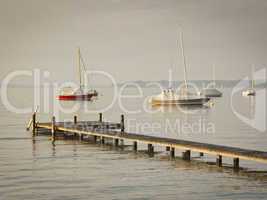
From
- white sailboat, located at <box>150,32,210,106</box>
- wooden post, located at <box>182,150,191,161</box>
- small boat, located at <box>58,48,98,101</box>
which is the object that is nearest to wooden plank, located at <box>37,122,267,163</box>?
wooden post, located at <box>182,150,191,161</box>

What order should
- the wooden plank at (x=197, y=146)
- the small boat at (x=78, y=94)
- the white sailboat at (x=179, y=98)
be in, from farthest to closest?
the small boat at (x=78, y=94), the white sailboat at (x=179, y=98), the wooden plank at (x=197, y=146)

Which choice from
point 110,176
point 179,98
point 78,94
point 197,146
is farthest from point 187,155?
point 78,94

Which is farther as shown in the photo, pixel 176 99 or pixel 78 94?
pixel 78 94

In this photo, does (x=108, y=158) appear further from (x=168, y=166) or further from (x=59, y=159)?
(x=168, y=166)

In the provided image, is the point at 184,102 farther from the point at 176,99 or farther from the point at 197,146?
the point at 197,146

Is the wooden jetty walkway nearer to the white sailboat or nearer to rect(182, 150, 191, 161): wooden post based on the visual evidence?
rect(182, 150, 191, 161): wooden post

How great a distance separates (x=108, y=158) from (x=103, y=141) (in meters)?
8.04

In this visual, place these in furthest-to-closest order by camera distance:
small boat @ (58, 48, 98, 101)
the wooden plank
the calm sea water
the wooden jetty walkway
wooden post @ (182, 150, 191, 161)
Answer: small boat @ (58, 48, 98, 101)
wooden post @ (182, 150, 191, 161)
the wooden jetty walkway
the wooden plank
the calm sea water

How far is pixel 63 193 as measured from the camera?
74.9 feet

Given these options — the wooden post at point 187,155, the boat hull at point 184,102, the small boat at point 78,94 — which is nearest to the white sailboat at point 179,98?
the boat hull at point 184,102

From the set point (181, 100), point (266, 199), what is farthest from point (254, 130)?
point (181, 100)

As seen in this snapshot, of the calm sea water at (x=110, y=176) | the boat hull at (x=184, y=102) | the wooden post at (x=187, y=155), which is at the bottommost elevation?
the calm sea water at (x=110, y=176)

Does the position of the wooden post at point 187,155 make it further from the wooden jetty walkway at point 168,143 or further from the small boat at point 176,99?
the small boat at point 176,99

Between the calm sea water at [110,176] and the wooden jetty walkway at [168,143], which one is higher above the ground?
the wooden jetty walkway at [168,143]
